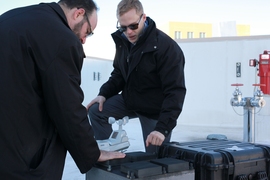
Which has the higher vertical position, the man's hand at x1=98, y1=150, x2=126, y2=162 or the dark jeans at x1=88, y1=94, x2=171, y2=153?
the dark jeans at x1=88, y1=94, x2=171, y2=153

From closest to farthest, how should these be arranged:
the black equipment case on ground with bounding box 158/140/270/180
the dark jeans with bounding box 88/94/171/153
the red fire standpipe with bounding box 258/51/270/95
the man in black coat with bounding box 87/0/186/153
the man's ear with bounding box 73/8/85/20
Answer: the man's ear with bounding box 73/8/85/20 → the black equipment case on ground with bounding box 158/140/270/180 → the man in black coat with bounding box 87/0/186/153 → the dark jeans with bounding box 88/94/171/153 → the red fire standpipe with bounding box 258/51/270/95

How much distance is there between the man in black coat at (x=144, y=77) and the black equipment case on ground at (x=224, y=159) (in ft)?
0.62

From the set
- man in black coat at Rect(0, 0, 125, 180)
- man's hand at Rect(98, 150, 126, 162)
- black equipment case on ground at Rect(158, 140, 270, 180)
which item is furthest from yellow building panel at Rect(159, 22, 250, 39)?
man in black coat at Rect(0, 0, 125, 180)

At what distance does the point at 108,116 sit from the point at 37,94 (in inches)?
39.2

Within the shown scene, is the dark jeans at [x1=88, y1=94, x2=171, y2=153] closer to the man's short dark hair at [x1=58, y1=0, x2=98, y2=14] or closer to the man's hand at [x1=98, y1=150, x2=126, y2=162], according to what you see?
the man's hand at [x1=98, y1=150, x2=126, y2=162]

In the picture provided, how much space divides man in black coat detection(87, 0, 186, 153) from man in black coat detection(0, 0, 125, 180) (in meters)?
0.78

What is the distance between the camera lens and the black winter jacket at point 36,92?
145cm

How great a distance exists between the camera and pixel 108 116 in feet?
8.09

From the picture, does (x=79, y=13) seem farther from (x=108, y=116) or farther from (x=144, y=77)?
(x=108, y=116)

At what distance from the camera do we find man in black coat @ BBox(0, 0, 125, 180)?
4.76 feet

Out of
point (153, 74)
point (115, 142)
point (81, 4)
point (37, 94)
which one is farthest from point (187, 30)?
point (37, 94)

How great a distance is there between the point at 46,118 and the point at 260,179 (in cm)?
132

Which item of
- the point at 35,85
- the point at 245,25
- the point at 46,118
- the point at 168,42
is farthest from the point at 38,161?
the point at 245,25

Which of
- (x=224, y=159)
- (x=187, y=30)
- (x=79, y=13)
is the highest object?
(x=187, y=30)
